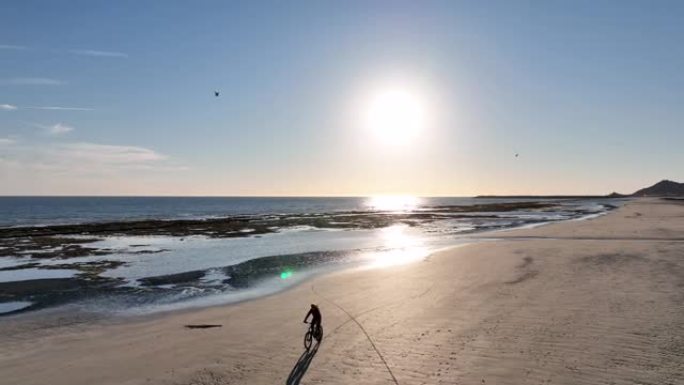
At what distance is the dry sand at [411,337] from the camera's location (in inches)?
466

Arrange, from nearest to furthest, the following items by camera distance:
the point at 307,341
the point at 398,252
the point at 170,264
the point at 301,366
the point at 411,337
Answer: the point at 301,366 < the point at 307,341 < the point at 411,337 < the point at 170,264 < the point at 398,252

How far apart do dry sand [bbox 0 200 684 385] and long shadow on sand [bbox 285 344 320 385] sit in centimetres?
19

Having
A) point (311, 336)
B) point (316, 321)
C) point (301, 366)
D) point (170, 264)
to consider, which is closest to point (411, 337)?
point (316, 321)

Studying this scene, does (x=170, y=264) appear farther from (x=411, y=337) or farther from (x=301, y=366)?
(x=411, y=337)

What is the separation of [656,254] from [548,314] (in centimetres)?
1846

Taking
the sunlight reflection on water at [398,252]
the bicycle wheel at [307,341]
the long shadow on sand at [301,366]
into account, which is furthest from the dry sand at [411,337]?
the sunlight reflection on water at [398,252]

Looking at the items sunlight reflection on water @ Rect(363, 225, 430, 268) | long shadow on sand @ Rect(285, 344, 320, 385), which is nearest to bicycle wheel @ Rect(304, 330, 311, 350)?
long shadow on sand @ Rect(285, 344, 320, 385)

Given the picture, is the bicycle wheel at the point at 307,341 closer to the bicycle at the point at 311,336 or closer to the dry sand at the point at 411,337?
the bicycle at the point at 311,336

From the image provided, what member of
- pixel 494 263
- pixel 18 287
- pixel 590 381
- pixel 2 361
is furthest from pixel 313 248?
pixel 590 381

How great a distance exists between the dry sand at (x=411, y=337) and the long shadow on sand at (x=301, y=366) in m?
0.19

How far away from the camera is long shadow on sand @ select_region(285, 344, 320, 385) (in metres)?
11.7

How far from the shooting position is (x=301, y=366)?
1260 centimetres

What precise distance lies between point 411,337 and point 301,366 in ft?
12.4

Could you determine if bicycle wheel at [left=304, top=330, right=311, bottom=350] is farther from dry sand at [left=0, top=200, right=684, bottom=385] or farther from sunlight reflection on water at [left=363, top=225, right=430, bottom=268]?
sunlight reflection on water at [left=363, top=225, right=430, bottom=268]
